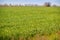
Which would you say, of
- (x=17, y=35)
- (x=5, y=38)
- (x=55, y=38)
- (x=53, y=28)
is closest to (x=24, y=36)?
(x=17, y=35)

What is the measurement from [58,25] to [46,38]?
2238 mm

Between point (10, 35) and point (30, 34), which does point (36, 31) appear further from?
point (10, 35)

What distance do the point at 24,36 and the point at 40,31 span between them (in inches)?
46.4

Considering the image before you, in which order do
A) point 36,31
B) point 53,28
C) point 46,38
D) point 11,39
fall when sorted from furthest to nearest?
point 53,28, point 36,31, point 46,38, point 11,39

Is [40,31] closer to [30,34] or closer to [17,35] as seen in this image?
[30,34]

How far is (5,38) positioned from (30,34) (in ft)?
4.16

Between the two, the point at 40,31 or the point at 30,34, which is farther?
the point at 40,31

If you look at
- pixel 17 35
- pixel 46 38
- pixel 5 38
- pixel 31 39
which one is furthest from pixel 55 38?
pixel 5 38

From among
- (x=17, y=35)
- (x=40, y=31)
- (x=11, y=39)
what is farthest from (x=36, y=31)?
(x=11, y=39)

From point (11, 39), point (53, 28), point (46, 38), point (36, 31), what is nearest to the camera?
point (11, 39)

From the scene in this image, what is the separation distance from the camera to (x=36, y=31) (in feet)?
24.4

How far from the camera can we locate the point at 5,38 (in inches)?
242

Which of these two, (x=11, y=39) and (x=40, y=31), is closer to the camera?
(x=11, y=39)

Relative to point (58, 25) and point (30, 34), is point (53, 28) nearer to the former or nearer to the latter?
point (58, 25)
